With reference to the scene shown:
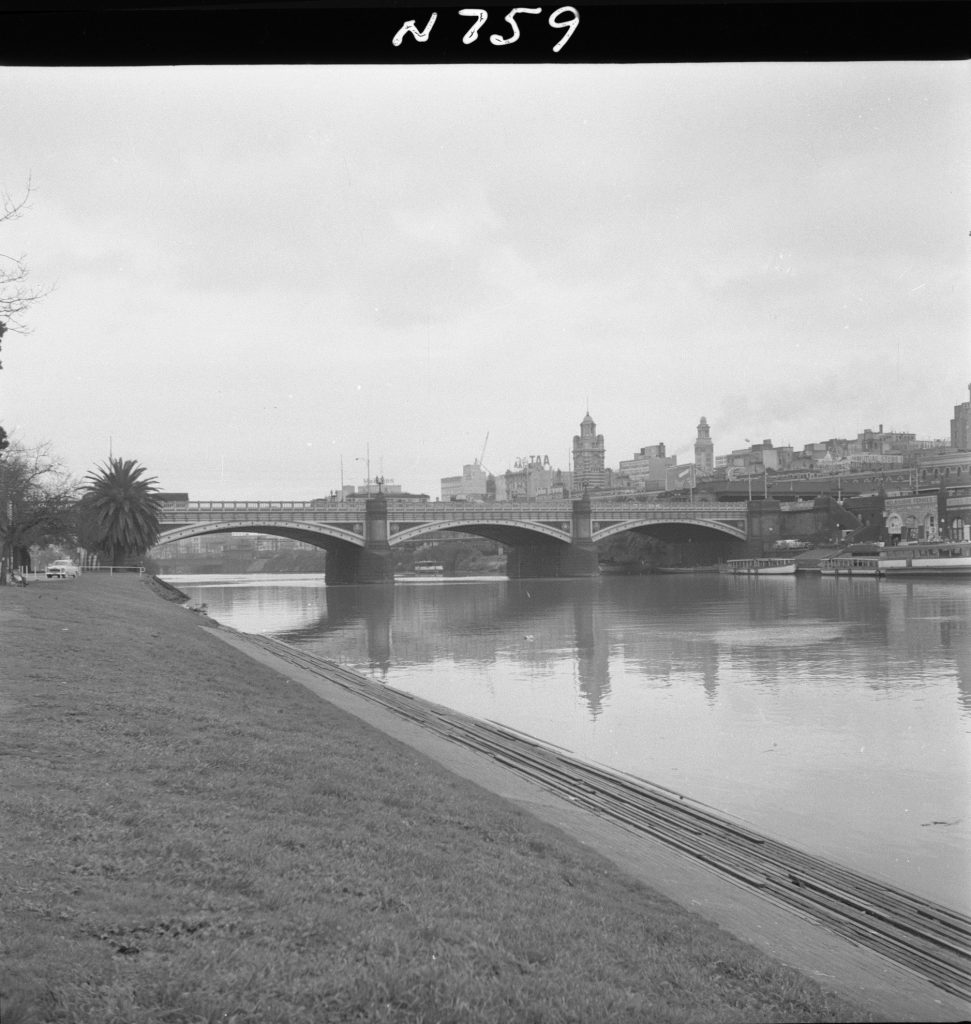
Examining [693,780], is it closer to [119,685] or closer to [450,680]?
[119,685]

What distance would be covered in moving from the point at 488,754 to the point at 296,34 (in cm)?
972

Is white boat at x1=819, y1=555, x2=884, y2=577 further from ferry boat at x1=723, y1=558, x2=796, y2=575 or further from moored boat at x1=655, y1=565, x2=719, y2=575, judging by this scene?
moored boat at x1=655, y1=565, x2=719, y2=575

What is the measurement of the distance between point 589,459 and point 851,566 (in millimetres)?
48377

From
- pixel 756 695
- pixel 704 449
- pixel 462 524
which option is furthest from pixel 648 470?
pixel 756 695

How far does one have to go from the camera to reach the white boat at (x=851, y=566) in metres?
59.7

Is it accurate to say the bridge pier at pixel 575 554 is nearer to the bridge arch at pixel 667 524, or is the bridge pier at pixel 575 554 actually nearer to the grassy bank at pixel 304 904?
the bridge arch at pixel 667 524

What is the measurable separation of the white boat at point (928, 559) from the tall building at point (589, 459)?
1926 inches

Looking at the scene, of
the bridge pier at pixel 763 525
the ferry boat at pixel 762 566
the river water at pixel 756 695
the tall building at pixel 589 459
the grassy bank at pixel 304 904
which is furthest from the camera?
the tall building at pixel 589 459

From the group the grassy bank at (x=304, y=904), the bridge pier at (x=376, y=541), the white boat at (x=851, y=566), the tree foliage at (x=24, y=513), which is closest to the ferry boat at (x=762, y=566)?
the white boat at (x=851, y=566)

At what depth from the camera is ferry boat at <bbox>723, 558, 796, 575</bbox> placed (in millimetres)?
71562

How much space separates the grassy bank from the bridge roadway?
2194 inches

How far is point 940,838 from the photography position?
8.77 meters

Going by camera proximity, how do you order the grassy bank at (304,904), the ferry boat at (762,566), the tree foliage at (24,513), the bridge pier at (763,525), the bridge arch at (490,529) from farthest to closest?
1. the bridge pier at (763,525)
2. the ferry boat at (762,566)
3. the bridge arch at (490,529)
4. the tree foliage at (24,513)
5. the grassy bank at (304,904)

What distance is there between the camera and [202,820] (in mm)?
5691
